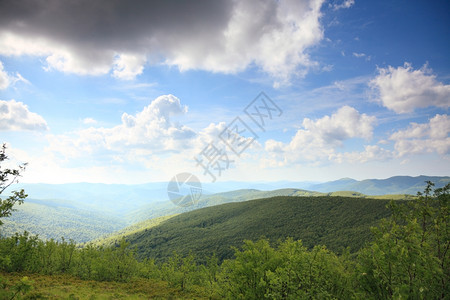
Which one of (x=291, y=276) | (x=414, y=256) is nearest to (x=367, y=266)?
(x=414, y=256)

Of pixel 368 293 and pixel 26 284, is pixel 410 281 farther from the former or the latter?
pixel 26 284

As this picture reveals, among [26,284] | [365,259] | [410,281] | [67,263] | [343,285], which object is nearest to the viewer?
[26,284]

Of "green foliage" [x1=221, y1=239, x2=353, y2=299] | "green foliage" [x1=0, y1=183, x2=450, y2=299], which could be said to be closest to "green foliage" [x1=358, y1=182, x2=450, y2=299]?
"green foliage" [x1=0, y1=183, x2=450, y2=299]

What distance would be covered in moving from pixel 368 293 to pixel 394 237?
4294 millimetres

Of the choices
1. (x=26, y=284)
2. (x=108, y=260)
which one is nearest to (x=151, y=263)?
(x=108, y=260)

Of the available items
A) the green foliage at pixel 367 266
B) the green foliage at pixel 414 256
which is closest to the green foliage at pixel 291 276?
the green foliage at pixel 367 266

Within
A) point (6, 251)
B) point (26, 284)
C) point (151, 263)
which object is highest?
point (26, 284)

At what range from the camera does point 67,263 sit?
160 feet

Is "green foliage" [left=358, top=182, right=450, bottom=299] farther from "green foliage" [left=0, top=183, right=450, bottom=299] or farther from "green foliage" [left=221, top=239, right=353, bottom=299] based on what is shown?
"green foliage" [left=221, top=239, right=353, bottom=299]

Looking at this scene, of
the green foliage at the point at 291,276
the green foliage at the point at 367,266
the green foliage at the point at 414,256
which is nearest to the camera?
the green foliage at the point at 414,256

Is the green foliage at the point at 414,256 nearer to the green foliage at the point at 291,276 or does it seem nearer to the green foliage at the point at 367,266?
the green foliage at the point at 367,266

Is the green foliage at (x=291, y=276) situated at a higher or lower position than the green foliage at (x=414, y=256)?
lower

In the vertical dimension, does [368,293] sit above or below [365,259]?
below

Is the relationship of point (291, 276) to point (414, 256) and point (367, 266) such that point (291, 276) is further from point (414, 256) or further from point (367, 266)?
point (414, 256)
